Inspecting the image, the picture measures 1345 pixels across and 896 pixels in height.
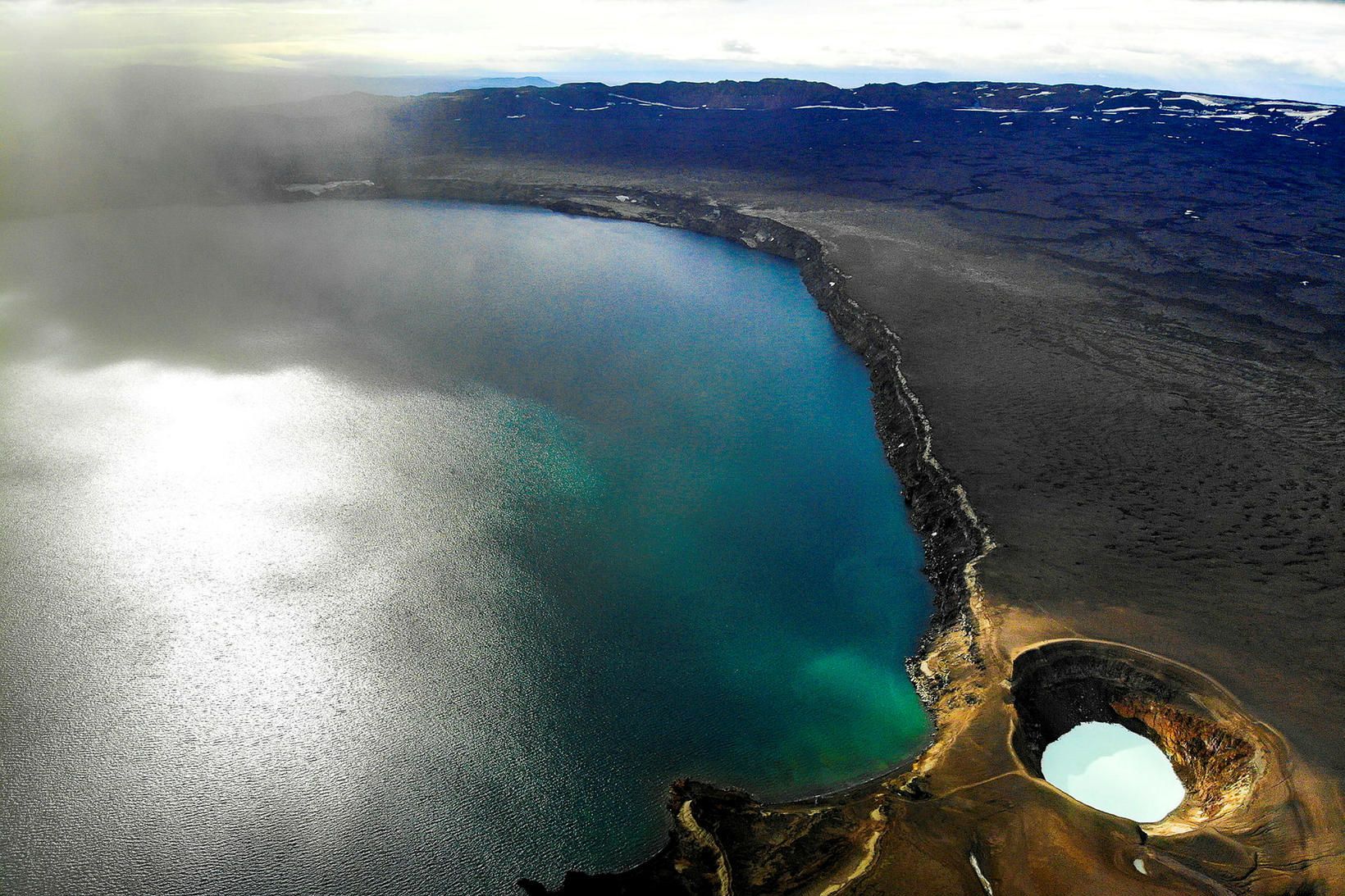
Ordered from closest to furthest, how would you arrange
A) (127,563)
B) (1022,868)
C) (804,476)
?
(1022,868), (127,563), (804,476)

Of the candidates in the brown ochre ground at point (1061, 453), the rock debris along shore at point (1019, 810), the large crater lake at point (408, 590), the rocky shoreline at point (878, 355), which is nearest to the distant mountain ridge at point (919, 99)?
the brown ochre ground at point (1061, 453)

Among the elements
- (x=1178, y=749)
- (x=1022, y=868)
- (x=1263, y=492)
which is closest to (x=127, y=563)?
(x=1022, y=868)

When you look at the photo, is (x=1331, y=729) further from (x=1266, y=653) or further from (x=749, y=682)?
(x=749, y=682)

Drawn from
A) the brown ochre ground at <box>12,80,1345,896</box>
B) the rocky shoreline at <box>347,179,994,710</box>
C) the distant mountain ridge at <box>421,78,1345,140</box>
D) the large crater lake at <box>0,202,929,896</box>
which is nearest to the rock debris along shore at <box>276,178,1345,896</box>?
the brown ochre ground at <box>12,80,1345,896</box>

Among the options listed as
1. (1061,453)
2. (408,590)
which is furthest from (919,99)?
(408,590)

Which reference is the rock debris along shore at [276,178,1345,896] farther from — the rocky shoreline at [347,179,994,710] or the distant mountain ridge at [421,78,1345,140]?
the distant mountain ridge at [421,78,1345,140]

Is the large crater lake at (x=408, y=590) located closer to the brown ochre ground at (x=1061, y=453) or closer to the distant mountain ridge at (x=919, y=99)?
the brown ochre ground at (x=1061, y=453)

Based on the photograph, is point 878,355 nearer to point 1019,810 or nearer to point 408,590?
point 1019,810
